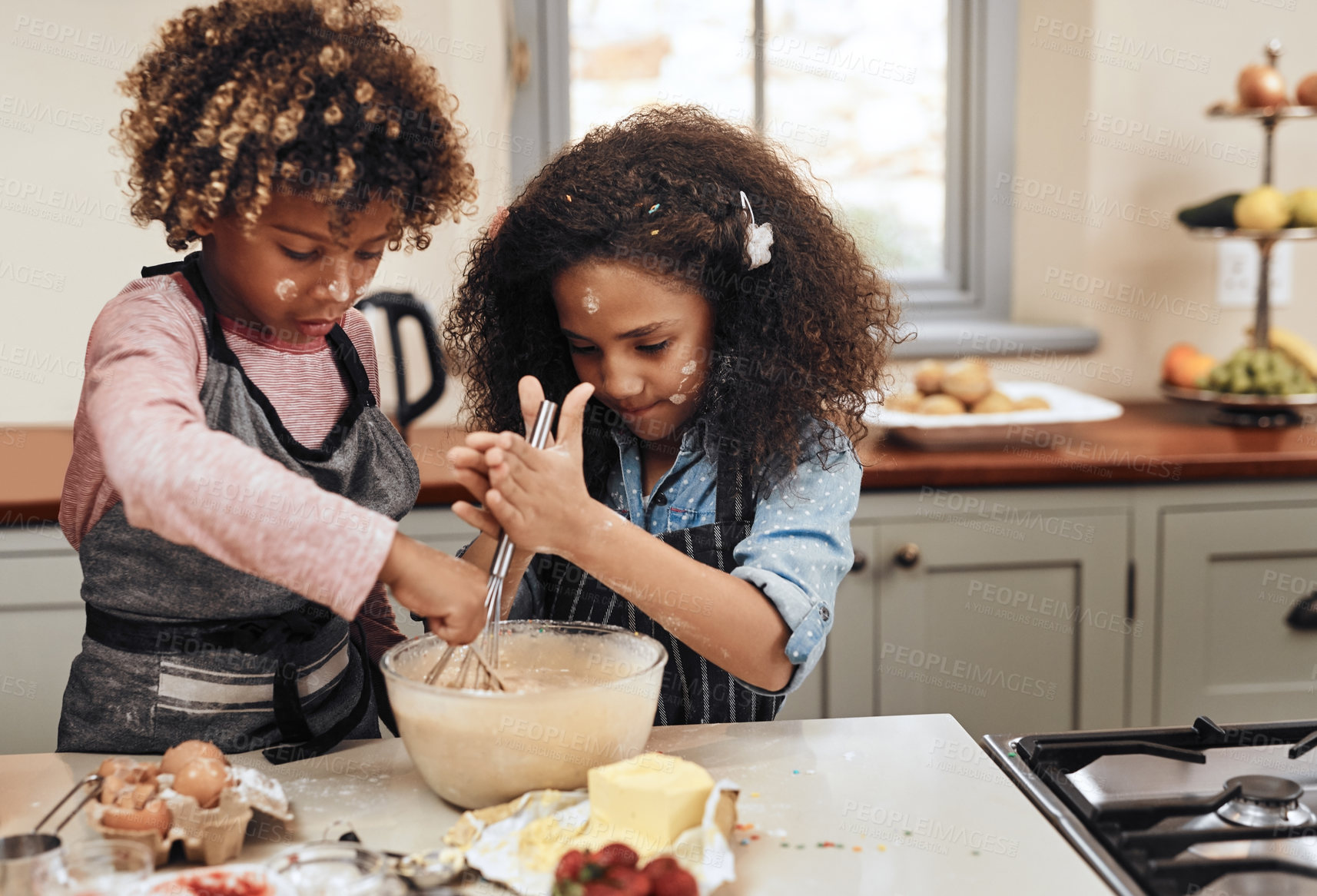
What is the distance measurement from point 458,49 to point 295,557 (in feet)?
5.43

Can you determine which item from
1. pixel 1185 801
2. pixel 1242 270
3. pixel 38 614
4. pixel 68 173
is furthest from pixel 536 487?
pixel 1242 270

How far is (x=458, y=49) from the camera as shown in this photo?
84.6 inches

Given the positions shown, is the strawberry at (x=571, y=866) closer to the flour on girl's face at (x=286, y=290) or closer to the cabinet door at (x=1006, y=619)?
the flour on girl's face at (x=286, y=290)

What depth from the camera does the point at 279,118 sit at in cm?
81

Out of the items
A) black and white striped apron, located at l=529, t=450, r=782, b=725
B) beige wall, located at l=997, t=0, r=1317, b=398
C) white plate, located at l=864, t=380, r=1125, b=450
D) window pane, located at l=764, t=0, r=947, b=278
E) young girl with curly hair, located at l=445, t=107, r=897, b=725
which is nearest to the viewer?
young girl with curly hair, located at l=445, t=107, r=897, b=725

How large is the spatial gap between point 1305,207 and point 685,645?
1561 millimetres

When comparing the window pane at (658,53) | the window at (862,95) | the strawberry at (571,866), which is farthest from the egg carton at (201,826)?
the window pane at (658,53)

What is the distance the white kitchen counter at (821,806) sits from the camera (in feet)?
2.41

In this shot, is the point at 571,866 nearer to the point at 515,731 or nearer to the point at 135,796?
the point at 515,731

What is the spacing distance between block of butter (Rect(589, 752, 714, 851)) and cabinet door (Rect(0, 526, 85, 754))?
1.23 m

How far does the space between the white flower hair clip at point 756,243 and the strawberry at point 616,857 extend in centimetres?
58

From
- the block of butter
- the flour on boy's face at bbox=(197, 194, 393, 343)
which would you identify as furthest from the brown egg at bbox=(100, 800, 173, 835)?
the flour on boy's face at bbox=(197, 194, 393, 343)

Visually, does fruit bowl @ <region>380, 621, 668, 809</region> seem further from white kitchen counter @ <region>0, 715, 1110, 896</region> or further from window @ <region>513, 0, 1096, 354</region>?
window @ <region>513, 0, 1096, 354</region>

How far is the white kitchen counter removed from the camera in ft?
2.41
